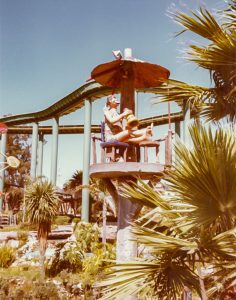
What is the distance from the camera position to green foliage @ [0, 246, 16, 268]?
13.9 metres

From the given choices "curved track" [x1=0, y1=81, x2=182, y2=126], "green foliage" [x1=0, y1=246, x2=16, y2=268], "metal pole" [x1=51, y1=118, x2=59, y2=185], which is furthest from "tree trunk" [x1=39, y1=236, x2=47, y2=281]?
"metal pole" [x1=51, y1=118, x2=59, y2=185]

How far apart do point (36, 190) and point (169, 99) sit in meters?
9.78

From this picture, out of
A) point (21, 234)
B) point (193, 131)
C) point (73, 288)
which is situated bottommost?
point (73, 288)

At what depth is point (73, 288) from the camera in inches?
451

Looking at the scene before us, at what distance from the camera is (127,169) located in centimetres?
433

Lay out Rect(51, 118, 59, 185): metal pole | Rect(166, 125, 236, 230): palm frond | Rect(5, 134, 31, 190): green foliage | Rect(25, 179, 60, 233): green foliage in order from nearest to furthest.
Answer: Rect(166, 125, 236, 230): palm frond < Rect(25, 179, 60, 233): green foliage < Rect(51, 118, 59, 185): metal pole < Rect(5, 134, 31, 190): green foliage

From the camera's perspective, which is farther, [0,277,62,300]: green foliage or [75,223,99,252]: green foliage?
[75,223,99,252]: green foliage

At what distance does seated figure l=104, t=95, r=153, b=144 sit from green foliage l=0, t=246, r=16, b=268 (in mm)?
10741

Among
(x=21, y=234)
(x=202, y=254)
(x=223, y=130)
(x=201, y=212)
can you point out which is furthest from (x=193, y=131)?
(x=21, y=234)

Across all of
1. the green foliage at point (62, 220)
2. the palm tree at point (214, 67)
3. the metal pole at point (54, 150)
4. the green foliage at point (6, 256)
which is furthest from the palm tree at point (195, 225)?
the metal pole at point (54, 150)

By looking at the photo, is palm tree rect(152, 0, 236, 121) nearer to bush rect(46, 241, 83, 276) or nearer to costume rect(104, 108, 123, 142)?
costume rect(104, 108, 123, 142)

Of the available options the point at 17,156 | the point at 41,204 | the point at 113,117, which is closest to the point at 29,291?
the point at 41,204

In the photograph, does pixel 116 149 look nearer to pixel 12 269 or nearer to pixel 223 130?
pixel 223 130

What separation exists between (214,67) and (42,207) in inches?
392
